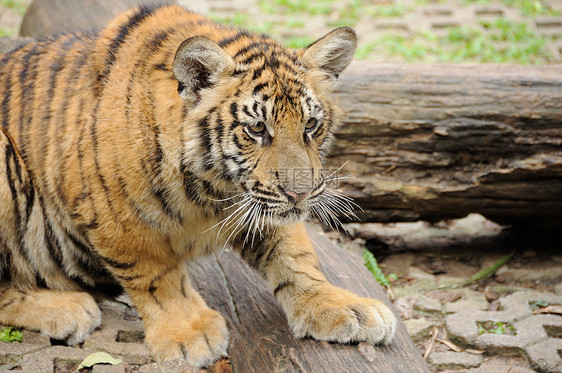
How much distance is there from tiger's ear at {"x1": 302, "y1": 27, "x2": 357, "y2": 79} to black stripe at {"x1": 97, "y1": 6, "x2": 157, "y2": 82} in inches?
35.7

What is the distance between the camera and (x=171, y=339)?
10.8 feet

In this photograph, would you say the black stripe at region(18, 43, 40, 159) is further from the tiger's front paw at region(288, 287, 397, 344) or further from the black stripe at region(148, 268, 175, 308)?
the tiger's front paw at region(288, 287, 397, 344)

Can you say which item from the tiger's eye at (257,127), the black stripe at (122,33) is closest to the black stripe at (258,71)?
the tiger's eye at (257,127)

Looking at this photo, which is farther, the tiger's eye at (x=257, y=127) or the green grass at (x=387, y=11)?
the green grass at (x=387, y=11)

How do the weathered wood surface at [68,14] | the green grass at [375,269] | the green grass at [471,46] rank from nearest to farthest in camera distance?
the green grass at [375,269]
the weathered wood surface at [68,14]
the green grass at [471,46]

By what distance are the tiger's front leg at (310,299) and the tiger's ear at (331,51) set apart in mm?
880

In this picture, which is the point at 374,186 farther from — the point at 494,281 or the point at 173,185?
the point at 173,185

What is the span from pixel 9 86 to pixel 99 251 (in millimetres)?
1098

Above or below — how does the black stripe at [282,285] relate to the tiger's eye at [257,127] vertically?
below

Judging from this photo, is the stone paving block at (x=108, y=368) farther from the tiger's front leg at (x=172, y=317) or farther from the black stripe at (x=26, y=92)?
the black stripe at (x=26, y=92)

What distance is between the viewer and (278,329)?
3479mm

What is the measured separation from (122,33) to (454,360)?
2648mm

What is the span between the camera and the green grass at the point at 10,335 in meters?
3.33

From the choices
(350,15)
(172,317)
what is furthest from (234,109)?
(350,15)
